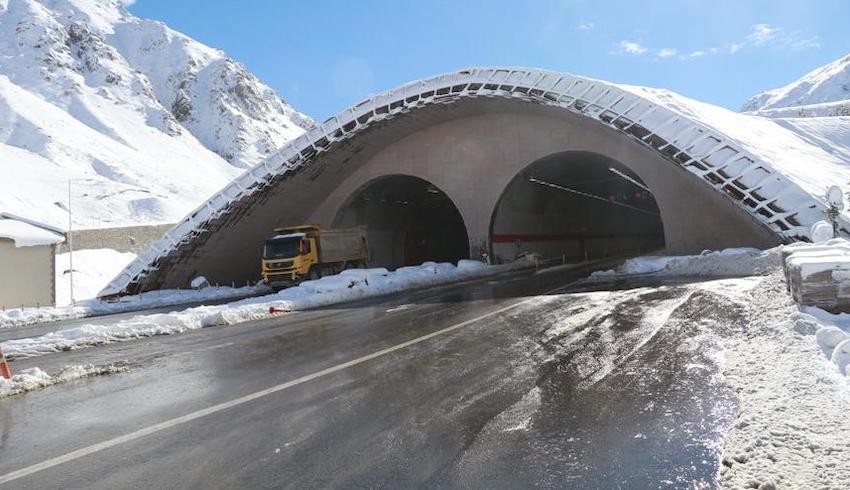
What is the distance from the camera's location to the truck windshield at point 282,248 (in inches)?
1090

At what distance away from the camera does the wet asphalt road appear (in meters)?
4.05

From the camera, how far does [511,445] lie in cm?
441

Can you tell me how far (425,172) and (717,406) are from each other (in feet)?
102

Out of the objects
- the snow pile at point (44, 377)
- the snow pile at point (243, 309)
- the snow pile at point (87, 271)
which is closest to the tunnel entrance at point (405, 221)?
the snow pile at point (243, 309)

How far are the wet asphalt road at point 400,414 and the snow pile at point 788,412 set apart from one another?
0.22 meters

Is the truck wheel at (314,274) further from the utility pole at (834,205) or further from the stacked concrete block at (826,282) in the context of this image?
the stacked concrete block at (826,282)

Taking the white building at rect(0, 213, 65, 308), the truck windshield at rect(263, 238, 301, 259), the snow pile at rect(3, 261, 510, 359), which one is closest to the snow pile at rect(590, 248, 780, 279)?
the snow pile at rect(3, 261, 510, 359)

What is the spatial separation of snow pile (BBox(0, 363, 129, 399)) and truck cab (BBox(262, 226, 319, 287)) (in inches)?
726

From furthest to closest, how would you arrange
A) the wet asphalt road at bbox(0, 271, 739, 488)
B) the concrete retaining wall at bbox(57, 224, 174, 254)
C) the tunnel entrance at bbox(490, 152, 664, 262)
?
the concrete retaining wall at bbox(57, 224, 174, 254) < the tunnel entrance at bbox(490, 152, 664, 262) < the wet asphalt road at bbox(0, 271, 739, 488)

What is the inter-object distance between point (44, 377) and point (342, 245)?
23855 mm

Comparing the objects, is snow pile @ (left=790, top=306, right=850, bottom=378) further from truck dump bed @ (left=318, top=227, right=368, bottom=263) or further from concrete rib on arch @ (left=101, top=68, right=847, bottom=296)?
truck dump bed @ (left=318, top=227, right=368, bottom=263)

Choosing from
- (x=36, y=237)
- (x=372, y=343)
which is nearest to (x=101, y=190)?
(x=36, y=237)

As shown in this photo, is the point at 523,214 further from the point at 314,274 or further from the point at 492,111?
the point at 314,274

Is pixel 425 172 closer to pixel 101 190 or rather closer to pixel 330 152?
pixel 330 152
